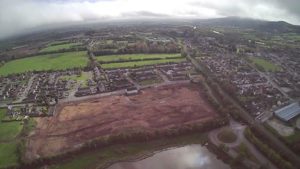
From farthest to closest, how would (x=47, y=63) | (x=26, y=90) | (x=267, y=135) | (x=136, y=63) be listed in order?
(x=47, y=63) → (x=136, y=63) → (x=26, y=90) → (x=267, y=135)

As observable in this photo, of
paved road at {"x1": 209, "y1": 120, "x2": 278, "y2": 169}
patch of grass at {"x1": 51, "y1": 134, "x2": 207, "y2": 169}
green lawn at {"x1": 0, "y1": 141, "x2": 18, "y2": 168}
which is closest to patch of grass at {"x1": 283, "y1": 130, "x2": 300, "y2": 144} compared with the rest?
paved road at {"x1": 209, "y1": 120, "x2": 278, "y2": 169}

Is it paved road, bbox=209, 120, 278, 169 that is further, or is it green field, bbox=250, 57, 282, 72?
green field, bbox=250, 57, 282, 72

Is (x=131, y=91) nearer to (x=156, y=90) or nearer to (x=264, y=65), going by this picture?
(x=156, y=90)

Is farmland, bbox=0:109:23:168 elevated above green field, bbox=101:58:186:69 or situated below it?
below

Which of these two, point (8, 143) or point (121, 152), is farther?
point (8, 143)

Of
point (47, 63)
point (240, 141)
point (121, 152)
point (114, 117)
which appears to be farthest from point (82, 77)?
point (240, 141)

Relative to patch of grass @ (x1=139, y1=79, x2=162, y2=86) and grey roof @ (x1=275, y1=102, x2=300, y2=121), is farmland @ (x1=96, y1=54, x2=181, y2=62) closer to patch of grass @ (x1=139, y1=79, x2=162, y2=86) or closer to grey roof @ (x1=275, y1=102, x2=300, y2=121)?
patch of grass @ (x1=139, y1=79, x2=162, y2=86)
